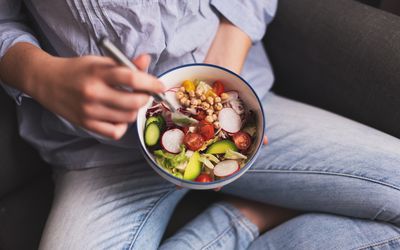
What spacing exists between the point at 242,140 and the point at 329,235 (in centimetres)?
28

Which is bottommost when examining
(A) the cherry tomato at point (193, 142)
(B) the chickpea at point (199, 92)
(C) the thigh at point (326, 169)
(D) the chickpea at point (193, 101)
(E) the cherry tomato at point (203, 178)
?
(C) the thigh at point (326, 169)

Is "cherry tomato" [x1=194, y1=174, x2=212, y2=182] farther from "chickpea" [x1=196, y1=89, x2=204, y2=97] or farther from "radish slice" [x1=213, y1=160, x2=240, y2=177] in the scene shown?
"chickpea" [x1=196, y1=89, x2=204, y2=97]

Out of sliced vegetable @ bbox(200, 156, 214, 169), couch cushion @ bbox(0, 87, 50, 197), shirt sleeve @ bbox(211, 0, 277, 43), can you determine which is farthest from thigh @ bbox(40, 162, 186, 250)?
shirt sleeve @ bbox(211, 0, 277, 43)

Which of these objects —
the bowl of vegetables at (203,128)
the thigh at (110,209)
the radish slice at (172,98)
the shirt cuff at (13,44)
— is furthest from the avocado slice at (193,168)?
the shirt cuff at (13,44)

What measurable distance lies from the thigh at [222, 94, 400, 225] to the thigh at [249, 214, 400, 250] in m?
0.02

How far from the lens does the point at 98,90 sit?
1.72ft

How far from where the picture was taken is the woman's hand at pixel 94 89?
1.64 ft

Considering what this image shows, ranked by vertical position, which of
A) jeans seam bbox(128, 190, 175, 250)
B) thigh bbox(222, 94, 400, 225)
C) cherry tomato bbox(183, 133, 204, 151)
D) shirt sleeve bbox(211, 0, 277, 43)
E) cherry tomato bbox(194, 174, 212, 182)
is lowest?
jeans seam bbox(128, 190, 175, 250)

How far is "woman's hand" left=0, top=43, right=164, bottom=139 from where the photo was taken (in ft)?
1.64

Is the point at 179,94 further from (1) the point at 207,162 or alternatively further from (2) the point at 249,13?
(2) the point at 249,13

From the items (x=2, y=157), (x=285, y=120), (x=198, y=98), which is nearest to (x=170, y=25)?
(x=198, y=98)

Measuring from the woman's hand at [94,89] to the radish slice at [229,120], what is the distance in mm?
188

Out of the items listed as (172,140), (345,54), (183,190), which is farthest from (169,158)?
(345,54)

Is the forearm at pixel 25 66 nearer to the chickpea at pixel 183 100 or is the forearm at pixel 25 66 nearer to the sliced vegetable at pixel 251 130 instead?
the chickpea at pixel 183 100
